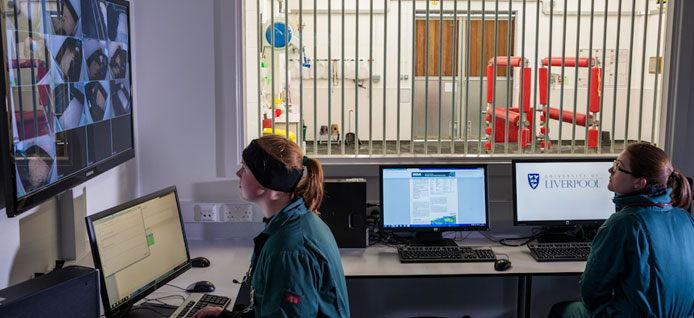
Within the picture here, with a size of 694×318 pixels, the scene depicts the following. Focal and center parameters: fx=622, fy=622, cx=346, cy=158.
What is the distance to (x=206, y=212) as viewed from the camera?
3133 mm

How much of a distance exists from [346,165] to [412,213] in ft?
1.45

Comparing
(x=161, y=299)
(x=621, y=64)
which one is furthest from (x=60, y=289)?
(x=621, y=64)

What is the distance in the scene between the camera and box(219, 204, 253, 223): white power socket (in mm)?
3131

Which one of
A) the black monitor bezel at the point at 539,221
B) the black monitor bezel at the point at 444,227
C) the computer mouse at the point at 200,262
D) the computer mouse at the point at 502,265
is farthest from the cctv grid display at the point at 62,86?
the black monitor bezel at the point at 539,221

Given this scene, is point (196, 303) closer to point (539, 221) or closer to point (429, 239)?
point (429, 239)

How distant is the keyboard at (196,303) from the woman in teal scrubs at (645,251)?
132cm

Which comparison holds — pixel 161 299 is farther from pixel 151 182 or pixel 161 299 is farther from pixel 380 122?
pixel 380 122

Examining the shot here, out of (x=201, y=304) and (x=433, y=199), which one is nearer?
(x=201, y=304)

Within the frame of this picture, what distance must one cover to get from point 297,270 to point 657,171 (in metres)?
1.43

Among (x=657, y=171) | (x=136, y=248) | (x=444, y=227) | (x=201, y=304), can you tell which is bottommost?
(x=201, y=304)

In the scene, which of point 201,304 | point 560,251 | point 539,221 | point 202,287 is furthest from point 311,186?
point 539,221

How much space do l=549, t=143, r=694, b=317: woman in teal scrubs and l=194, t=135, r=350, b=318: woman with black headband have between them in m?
1.04

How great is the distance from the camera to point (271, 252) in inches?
63.6

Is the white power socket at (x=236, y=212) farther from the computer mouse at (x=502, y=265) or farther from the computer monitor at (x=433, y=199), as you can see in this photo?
the computer mouse at (x=502, y=265)
